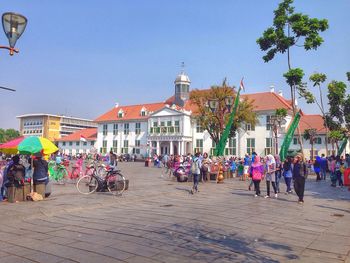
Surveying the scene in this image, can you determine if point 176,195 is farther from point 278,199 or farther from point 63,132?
point 63,132

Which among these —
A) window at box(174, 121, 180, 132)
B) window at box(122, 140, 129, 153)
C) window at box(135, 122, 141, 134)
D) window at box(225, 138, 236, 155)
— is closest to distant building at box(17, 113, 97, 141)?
window at box(122, 140, 129, 153)

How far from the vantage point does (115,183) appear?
13008 millimetres

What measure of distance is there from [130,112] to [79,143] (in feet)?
53.9

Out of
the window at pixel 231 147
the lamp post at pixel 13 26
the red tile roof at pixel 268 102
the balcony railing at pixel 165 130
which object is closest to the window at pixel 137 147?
the balcony railing at pixel 165 130

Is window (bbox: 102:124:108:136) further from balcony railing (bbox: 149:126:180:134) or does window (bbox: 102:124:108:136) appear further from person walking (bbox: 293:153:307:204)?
person walking (bbox: 293:153:307:204)

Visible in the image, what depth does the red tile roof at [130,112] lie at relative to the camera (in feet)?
236

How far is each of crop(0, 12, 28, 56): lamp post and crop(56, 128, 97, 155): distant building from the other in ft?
238

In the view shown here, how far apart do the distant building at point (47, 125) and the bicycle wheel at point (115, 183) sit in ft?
370

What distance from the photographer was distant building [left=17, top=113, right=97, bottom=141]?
122 meters

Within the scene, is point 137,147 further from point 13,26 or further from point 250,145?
point 13,26

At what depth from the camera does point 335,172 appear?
18.5 metres

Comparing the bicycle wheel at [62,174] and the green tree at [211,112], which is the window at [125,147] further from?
the bicycle wheel at [62,174]

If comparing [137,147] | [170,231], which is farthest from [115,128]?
[170,231]

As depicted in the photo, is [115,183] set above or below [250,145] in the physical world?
below
